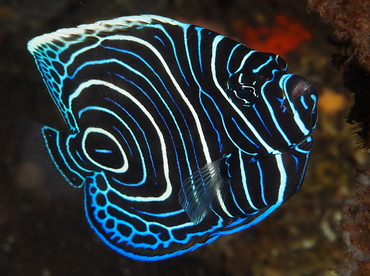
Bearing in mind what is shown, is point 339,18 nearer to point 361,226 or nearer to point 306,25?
point 306,25

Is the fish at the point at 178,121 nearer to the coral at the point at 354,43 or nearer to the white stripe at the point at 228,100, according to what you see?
the white stripe at the point at 228,100

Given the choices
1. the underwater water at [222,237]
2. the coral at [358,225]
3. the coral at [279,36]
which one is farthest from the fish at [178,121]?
the coral at [279,36]

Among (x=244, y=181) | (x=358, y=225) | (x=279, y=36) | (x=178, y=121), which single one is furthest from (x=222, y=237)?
(x=279, y=36)

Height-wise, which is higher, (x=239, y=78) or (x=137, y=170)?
(x=239, y=78)

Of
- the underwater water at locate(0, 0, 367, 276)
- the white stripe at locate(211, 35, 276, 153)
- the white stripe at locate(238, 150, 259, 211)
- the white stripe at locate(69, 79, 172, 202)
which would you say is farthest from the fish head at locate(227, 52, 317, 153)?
the underwater water at locate(0, 0, 367, 276)

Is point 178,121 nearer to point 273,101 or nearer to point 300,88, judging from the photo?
point 273,101

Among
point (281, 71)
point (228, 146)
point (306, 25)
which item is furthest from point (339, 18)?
point (228, 146)
